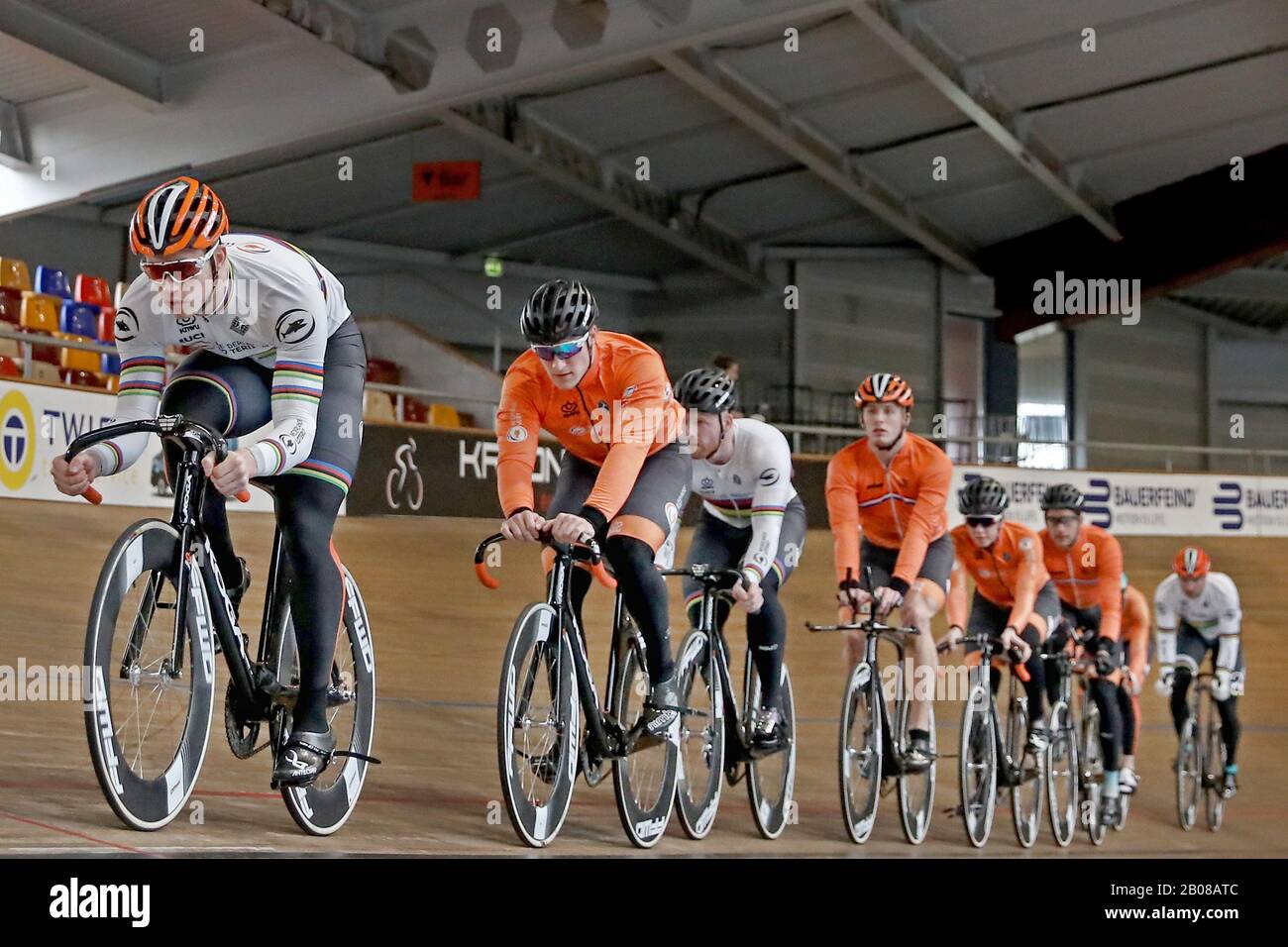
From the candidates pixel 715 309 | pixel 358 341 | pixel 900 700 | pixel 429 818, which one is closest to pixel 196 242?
pixel 358 341

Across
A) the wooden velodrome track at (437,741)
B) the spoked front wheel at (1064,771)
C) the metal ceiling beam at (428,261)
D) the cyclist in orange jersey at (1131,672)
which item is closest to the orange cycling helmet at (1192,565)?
the cyclist in orange jersey at (1131,672)

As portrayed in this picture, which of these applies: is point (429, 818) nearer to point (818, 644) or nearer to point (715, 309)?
point (818, 644)

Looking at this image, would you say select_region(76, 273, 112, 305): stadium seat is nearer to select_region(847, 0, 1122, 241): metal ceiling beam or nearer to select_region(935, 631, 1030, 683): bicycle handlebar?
select_region(847, 0, 1122, 241): metal ceiling beam

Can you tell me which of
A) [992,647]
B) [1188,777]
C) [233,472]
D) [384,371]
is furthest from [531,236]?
[233,472]

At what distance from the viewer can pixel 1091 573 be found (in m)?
7.48

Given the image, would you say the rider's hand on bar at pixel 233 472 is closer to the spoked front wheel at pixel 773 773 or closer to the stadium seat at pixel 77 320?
the spoked front wheel at pixel 773 773

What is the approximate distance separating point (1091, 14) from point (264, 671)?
1054 cm

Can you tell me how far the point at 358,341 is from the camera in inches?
134

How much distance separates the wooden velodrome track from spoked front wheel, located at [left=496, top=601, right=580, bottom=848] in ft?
0.33

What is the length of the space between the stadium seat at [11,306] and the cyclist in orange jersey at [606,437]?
793 cm

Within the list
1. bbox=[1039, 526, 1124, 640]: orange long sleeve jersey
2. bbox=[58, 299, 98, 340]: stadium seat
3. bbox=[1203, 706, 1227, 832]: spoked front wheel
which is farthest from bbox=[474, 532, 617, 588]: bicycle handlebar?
bbox=[58, 299, 98, 340]: stadium seat

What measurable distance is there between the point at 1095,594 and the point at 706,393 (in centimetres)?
367

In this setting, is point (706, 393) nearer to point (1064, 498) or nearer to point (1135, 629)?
point (1064, 498)

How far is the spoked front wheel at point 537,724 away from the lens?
3.34 m
